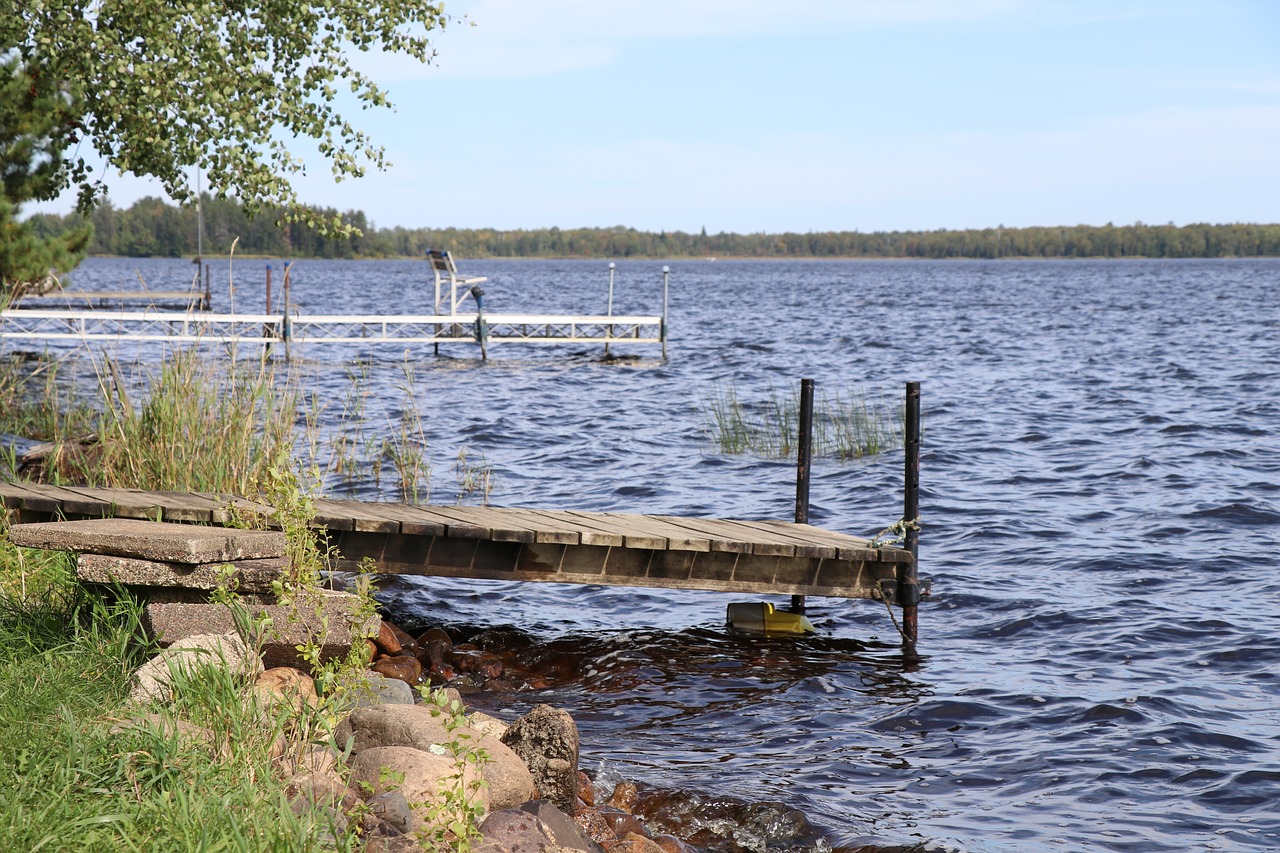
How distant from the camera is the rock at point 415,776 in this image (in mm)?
3877

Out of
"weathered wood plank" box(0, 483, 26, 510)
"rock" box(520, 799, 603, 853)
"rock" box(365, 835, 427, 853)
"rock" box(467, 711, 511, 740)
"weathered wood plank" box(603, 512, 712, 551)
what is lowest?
"rock" box(520, 799, 603, 853)

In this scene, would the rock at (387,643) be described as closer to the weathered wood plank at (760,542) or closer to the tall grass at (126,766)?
the weathered wood plank at (760,542)

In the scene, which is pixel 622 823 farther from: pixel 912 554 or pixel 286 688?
pixel 912 554

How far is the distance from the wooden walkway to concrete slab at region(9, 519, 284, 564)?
1549 mm

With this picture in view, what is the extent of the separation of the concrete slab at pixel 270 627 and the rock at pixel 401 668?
4.65 ft

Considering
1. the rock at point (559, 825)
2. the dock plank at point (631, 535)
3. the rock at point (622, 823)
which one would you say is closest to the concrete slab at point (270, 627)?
the rock at point (559, 825)

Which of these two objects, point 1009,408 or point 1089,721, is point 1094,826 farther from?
point 1009,408

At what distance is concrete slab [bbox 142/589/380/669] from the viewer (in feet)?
16.5

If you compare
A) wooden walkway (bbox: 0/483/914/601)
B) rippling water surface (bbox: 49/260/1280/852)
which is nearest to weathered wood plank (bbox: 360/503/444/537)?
wooden walkway (bbox: 0/483/914/601)

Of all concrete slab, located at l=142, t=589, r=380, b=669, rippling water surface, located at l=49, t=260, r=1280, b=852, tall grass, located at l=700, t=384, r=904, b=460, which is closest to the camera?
concrete slab, located at l=142, t=589, r=380, b=669

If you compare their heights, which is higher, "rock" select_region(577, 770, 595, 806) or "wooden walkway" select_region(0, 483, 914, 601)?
"wooden walkway" select_region(0, 483, 914, 601)

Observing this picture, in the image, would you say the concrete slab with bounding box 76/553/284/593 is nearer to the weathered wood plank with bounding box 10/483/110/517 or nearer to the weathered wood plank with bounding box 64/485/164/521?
the weathered wood plank with bounding box 64/485/164/521

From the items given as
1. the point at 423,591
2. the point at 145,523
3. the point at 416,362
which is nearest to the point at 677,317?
the point at 416,362

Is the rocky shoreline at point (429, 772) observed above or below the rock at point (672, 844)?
above
